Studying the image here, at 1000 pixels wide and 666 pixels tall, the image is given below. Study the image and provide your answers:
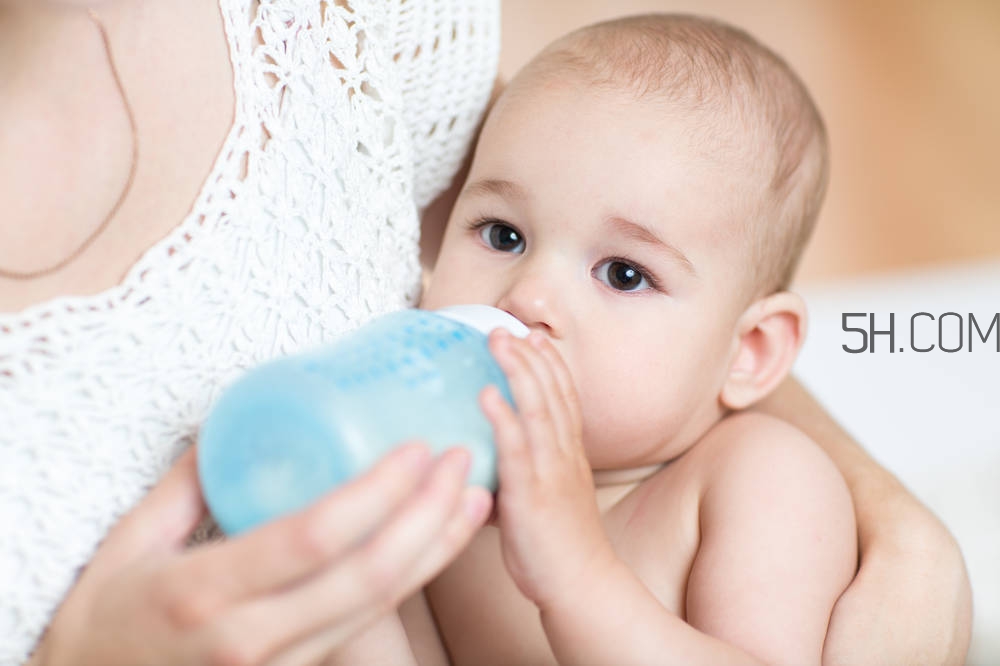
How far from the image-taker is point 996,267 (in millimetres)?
2275

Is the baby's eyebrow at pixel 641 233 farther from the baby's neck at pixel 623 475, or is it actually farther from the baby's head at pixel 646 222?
the baby's neck at pixel 623 475

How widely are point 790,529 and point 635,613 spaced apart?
26cm

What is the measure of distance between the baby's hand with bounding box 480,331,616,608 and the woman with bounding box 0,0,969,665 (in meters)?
0.07

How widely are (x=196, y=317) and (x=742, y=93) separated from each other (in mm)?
633

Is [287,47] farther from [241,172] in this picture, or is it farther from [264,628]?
[264,628]

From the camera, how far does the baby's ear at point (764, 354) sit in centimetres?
117

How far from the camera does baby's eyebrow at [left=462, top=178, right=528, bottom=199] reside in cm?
106

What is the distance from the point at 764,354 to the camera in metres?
1.18

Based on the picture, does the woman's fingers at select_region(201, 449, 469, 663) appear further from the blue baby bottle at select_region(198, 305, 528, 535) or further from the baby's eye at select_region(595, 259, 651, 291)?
the baby's eye at select_region(595, 259, 651, 291)

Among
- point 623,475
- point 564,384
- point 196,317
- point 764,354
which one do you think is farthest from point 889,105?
point 196,317

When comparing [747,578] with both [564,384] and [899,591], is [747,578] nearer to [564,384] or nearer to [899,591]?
[899,591]

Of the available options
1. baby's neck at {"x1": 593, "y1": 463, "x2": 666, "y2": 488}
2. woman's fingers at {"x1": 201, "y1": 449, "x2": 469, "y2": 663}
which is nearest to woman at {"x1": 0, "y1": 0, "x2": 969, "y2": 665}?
woman's fingers at {"x1": 201, "y1": 449, "x2": 469, "y2": 663}

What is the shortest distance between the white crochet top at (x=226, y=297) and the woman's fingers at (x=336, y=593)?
0.81 feet

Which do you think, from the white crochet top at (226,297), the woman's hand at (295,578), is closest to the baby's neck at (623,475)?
the white crochet top at (226,297)
